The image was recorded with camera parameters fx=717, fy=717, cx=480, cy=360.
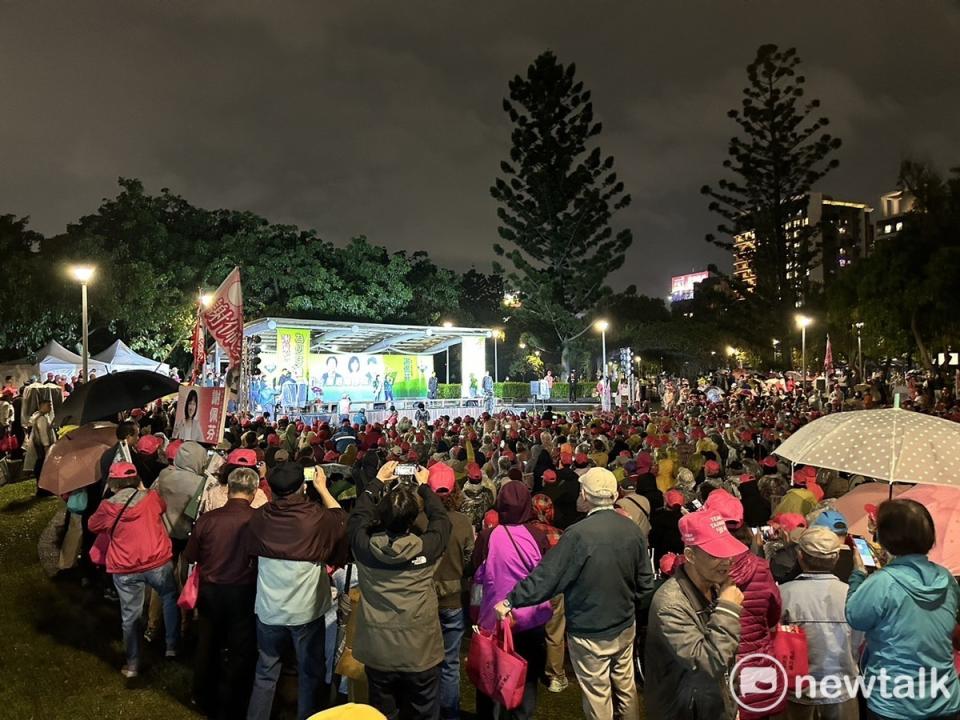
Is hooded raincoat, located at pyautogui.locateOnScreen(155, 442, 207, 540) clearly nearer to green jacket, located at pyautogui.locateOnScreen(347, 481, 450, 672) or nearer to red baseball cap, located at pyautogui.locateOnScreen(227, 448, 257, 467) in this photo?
red baseball cap, located at pyautogui.locateOnScreen(227, 448, 257, 467)

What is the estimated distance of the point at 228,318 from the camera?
8039 mm

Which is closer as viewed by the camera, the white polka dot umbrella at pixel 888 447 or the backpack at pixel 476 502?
the white polka dot umbrella at pixel 888 447

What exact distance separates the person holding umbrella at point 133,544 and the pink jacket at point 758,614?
140 inches

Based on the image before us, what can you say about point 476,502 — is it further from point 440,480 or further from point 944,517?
point 944,517

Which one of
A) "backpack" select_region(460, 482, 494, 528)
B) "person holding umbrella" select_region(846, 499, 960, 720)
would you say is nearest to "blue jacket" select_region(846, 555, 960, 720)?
"person holding umbrella" select_region(846, 499, 960, 720)

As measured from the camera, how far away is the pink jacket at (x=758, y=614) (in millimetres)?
2967

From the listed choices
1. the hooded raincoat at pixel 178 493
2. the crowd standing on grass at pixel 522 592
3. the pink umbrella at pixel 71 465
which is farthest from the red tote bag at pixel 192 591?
the pink umbrella at pixel 71 465

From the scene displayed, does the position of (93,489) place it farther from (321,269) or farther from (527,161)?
(527,161)

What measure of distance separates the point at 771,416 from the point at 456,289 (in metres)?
27.0

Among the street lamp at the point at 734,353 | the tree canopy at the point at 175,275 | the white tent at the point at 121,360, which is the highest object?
the tree canopy at the point at 175,275

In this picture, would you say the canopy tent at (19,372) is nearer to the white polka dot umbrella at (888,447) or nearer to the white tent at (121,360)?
the white tent at (121,360)

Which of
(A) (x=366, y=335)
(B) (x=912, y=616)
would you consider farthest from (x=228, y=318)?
(A) (x=366, y=335)

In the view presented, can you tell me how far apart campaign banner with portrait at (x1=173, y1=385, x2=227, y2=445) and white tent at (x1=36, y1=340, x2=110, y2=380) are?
48.6 ft

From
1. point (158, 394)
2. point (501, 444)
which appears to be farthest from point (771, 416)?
point (158, 394)
